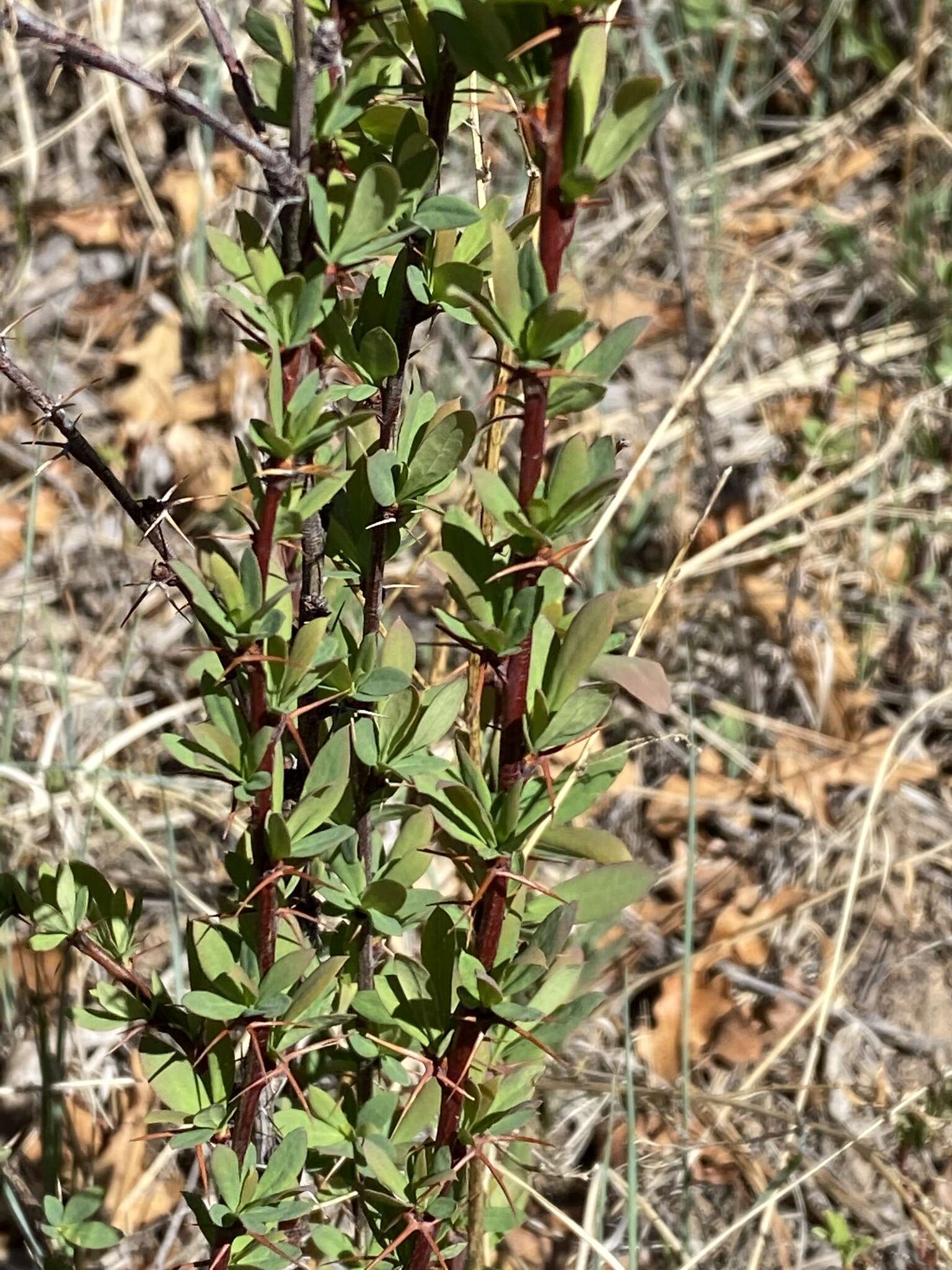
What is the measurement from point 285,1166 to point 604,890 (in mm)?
236

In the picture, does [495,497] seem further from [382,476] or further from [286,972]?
[286,972]

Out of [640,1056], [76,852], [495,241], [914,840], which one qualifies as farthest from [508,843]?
[914,840]

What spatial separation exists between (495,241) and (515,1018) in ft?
1.31

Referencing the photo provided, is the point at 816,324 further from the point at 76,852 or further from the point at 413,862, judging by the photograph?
the point at 413,862

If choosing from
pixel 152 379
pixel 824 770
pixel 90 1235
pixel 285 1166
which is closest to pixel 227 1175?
pixel 285 1166

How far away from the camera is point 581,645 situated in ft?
2.06

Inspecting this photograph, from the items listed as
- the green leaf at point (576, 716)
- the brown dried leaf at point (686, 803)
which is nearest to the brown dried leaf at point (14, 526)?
the brown dried leaf at point (686, 803)

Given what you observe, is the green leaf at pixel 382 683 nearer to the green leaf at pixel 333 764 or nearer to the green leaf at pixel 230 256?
the green leaf at pixel 333 764

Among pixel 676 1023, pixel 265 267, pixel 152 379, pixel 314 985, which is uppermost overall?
pixel 265 267

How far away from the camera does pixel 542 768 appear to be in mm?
704

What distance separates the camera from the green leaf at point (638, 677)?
604 mm

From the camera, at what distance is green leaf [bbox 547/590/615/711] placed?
617mm

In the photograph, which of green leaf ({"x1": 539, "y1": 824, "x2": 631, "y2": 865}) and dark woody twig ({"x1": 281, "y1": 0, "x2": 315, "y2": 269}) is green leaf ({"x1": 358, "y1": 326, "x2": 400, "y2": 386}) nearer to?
dark woody twig ({"x1": 281, "y1": 0, "x2": 315, "y2": 269})

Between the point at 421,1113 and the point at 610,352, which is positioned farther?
the point at 421,1113
